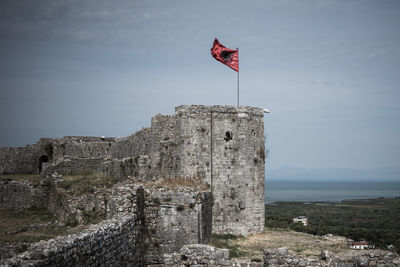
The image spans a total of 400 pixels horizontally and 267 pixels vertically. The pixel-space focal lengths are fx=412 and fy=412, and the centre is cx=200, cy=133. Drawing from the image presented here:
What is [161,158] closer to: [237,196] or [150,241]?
[237,196]

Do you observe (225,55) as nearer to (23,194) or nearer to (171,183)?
(171,183)

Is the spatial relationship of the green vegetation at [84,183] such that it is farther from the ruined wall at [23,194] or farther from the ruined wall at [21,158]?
the ruined wall at [21,158]

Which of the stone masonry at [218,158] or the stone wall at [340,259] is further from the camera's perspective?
the stone masonry at [218,158]

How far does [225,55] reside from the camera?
25891 millimetres

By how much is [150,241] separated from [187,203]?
1908 mm

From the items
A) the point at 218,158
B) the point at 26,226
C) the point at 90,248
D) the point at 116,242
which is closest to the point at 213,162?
the point at 218,158

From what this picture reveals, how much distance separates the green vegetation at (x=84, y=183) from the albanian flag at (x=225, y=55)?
995cm

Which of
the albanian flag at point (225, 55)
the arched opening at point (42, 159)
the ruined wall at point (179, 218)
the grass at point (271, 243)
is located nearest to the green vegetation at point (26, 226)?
the ruined wall at point (179, 218)

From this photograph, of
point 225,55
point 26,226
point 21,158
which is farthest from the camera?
point 21,158

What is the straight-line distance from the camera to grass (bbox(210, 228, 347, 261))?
18641 mm

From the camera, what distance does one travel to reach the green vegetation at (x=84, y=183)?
22406mm

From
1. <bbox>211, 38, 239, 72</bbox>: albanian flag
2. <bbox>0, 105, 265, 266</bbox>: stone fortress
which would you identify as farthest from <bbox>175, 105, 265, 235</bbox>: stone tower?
<bbox>211, 38, 239, 72</bbox>: albanian flag

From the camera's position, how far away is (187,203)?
1383cm

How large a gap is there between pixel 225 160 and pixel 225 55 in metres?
6.79
